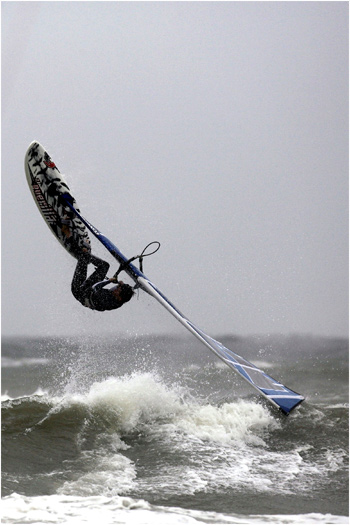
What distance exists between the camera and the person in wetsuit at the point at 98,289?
426cm

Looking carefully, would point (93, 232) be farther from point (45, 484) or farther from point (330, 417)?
point (330, 417)

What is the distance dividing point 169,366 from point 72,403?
49.2 inches

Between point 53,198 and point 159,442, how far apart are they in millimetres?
2135

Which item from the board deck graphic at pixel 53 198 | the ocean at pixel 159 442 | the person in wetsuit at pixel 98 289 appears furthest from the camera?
the board deck graphic at pixel 53 198

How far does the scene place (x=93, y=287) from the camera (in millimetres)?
4309

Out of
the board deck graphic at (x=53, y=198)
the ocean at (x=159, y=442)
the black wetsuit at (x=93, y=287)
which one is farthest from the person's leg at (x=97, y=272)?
the ocean at (x=159, y=442)

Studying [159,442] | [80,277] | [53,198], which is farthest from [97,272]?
[159,442]

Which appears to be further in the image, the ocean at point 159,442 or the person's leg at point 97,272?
the person's leg at point 97,272

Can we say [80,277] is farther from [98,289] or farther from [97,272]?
[98,289]

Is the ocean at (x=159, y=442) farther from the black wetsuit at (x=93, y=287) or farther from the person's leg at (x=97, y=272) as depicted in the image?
the person's leg at (x=97, y=272)

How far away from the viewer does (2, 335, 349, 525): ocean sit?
11.3 ft

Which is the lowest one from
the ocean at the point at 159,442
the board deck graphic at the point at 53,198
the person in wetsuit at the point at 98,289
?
the ocean at the point at 159,442

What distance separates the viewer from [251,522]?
10.7 ft

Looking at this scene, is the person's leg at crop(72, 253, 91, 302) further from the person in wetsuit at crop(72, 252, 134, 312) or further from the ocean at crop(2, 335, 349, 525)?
the ocean at crop(2, 335, 349, 525)
